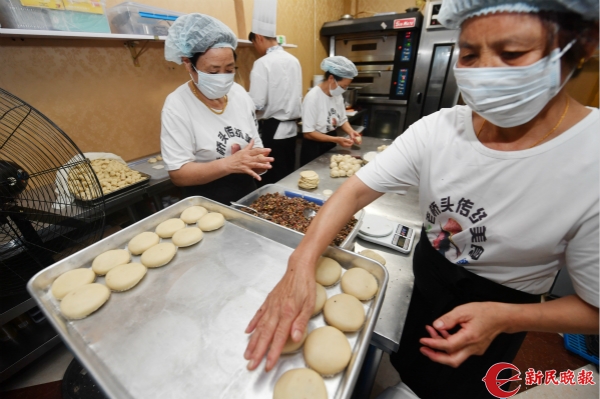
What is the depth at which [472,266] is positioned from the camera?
0.88 m

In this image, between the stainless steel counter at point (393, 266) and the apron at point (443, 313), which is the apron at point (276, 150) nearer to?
the stainless steel counter at point (393, 266)

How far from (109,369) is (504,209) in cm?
117

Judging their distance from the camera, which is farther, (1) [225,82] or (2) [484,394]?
(1) [225,82]

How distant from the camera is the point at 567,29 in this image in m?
0.58

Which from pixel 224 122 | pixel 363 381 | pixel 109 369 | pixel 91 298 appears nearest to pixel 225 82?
pixel 224 122

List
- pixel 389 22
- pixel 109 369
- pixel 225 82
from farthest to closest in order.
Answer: pixel 389 22, pixel 225 82, pixel 109 369

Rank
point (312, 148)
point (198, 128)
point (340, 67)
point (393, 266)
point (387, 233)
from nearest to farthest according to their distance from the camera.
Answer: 1. point (393, 266)
2. point (387, 233)
3. point (198, 128)
4. point (340, 67)
5. point (312, 148)

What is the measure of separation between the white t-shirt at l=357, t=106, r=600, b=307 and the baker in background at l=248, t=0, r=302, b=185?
7.99 feet

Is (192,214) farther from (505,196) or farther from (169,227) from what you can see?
(505,196)

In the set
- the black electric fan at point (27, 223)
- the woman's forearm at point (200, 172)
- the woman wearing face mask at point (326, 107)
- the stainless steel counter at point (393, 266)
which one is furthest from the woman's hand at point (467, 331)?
the woman wearing face mask at point (326, 107)

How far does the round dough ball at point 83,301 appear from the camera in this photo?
0.79 meters

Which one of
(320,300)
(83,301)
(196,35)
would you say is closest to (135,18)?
(196,35)

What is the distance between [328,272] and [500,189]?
59 cm

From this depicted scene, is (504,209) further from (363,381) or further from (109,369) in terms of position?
(109,369)
